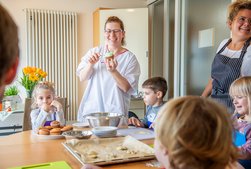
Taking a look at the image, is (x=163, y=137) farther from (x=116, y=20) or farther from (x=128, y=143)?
(x=116, y=20)

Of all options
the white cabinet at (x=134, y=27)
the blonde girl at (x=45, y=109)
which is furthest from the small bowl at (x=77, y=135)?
the white cabinet at (x=134, y=27)

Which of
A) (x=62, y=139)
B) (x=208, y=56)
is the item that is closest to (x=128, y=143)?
(x=62, y=139)

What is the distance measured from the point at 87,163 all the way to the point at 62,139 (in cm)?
50

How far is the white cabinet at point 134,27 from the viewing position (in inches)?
156

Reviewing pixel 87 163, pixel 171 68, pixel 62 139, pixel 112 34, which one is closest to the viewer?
pixel 87 163

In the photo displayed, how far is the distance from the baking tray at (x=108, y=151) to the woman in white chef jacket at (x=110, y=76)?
0.63 metres

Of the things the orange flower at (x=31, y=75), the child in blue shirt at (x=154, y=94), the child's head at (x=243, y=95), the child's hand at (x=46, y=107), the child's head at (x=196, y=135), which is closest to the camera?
the child's head at (x=196, y=135)

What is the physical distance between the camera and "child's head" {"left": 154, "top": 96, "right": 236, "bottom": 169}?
704mm

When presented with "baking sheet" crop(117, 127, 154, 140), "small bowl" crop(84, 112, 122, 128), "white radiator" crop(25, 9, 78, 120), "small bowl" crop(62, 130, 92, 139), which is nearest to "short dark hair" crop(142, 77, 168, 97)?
"baking sheet" crop(117, 127, 154, 140)

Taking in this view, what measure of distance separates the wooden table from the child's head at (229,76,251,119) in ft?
1.75

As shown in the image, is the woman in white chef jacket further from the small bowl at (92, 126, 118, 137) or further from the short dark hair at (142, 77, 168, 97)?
the small bowl at (92, 126, 118, 137)

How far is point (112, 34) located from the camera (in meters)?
1.97

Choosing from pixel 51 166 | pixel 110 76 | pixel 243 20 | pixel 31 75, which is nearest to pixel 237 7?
pixel 243 20

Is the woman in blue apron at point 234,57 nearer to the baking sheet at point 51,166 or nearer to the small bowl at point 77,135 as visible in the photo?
the small bowl at point 77,135
